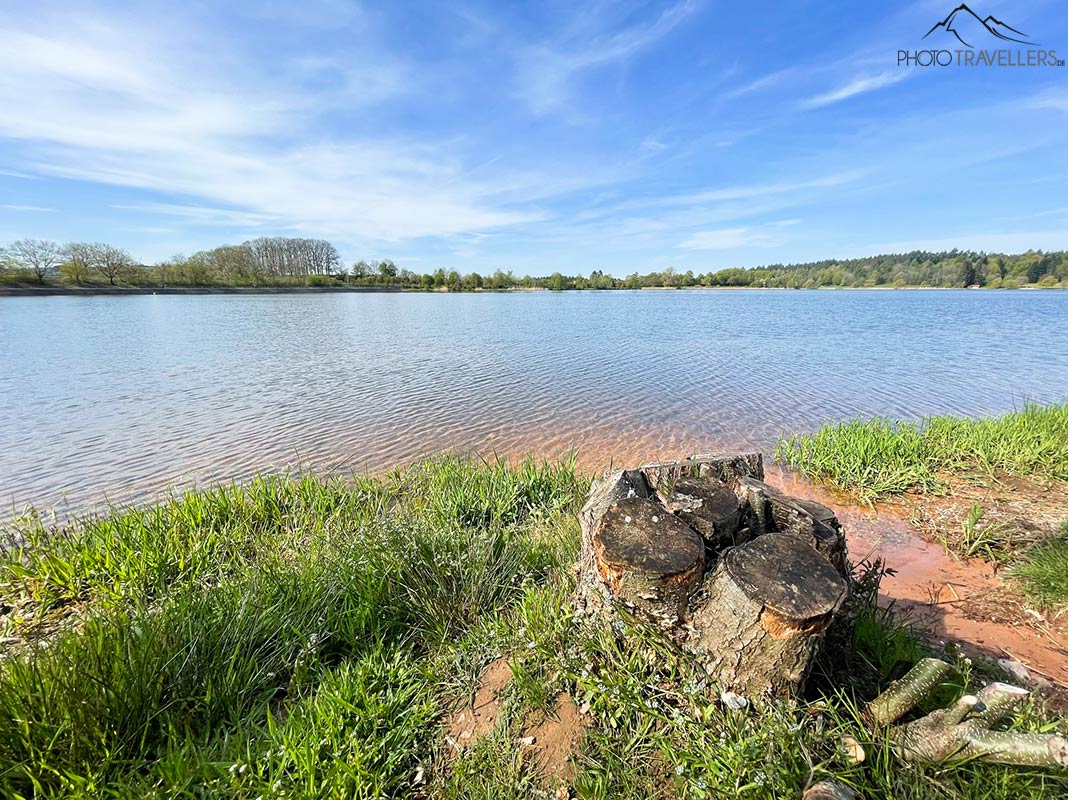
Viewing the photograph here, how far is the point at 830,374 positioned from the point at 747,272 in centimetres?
13877

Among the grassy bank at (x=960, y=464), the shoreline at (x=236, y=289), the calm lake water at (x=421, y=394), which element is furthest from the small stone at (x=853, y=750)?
the shoreline at (x=236, y=289)

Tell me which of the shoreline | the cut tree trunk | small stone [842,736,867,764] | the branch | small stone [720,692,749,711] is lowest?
small stone [842,736,867,764]

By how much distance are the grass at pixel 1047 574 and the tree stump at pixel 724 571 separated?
2994 mm

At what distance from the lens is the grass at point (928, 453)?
6.70m

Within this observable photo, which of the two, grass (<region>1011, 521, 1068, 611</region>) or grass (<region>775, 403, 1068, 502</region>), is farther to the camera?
grass (<region>775, 403, 1068, 502</region>)

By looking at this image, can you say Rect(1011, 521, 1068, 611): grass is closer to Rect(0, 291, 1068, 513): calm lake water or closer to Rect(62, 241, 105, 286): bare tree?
Rect(0, 291, 1068, 513): calm lake water

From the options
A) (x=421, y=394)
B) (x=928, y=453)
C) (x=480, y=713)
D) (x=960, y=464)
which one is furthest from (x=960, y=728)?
(x=421, y=394)

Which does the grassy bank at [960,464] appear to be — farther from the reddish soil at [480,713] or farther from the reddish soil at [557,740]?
the reddish soil at [480,713]

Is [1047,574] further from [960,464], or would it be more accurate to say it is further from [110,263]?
[110,263]

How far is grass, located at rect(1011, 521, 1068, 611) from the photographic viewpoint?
3643 millimetres

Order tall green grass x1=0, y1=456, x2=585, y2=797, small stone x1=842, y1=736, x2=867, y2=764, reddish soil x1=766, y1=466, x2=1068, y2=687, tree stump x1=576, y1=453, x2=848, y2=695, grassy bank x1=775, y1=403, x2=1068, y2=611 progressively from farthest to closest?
grassy bank x1=775, y1=403, x2=1068, y2=611 < reddish soil x1=766, y1=466, x2=1068, y2=687 < tall green grass x1=0, y1=456, x2=585, y2=797 < tree stump x1=576, y1=453, x2=848, y2=695 < small stone x1=842, y1=736, x2=867, y2=764

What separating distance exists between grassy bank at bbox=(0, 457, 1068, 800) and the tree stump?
0.67 ft

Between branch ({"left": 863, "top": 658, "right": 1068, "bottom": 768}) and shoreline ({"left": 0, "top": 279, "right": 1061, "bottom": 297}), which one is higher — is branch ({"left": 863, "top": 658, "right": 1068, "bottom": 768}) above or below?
below

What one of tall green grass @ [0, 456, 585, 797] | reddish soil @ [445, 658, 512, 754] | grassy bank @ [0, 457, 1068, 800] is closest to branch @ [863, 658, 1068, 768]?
grassy bank @ [0, 457, 1068, 800]
